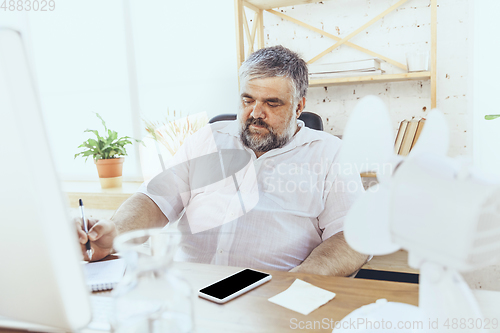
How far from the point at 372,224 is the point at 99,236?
2.29 ft

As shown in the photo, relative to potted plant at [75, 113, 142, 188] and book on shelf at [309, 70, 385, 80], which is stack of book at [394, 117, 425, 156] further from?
potted plant at [75, 113, 142, 188]

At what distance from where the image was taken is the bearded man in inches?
45.8

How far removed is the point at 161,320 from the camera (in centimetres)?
47

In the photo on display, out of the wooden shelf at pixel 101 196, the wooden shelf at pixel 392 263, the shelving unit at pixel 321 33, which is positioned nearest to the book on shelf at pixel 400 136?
the shelving unit at pixel 321 33

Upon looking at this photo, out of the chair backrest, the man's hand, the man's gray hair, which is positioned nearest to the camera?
Result: the man's hand

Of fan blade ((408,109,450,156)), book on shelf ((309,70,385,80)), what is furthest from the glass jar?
book on shelf ((309,70,385,80))

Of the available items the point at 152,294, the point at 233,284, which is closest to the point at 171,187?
the point at 233,284

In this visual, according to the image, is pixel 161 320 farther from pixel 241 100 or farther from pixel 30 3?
pixel 30 3

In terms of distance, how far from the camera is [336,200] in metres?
1.19

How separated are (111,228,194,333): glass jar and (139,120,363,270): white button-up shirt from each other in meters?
0.71

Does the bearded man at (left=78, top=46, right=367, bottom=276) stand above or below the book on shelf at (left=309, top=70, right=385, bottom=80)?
below

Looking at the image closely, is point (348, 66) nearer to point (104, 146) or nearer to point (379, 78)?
point (379, 78)

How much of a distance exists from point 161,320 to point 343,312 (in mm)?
303

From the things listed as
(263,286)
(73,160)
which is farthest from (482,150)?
(73,160)
